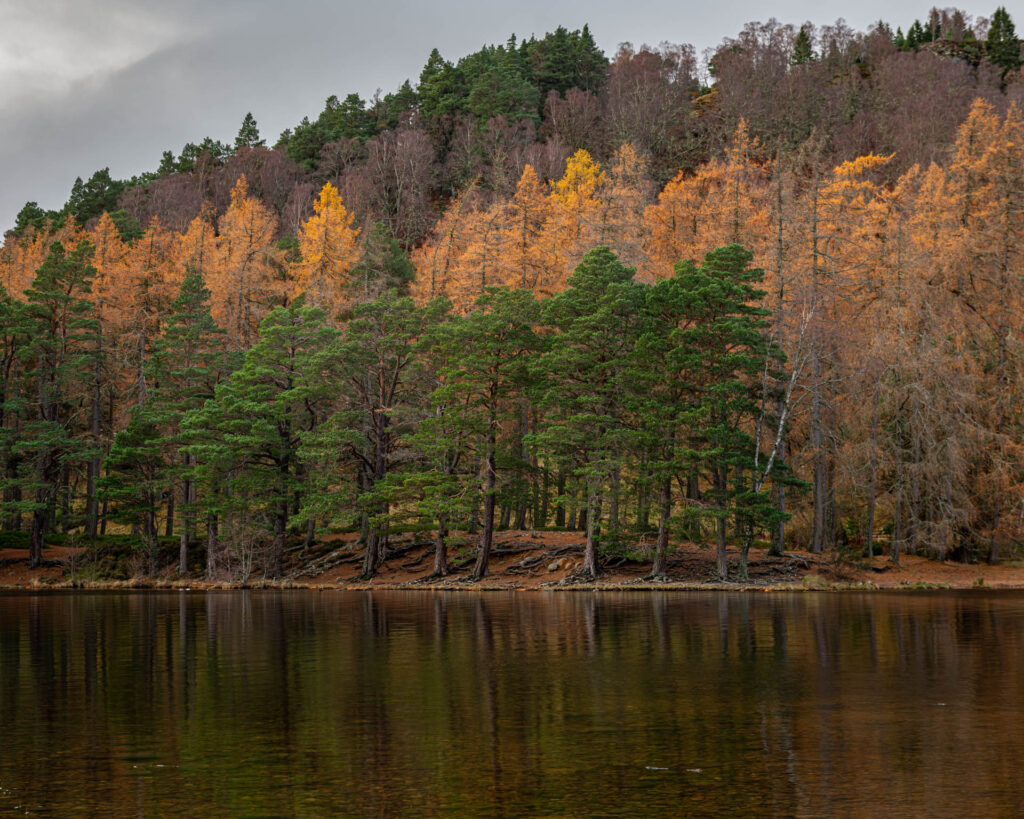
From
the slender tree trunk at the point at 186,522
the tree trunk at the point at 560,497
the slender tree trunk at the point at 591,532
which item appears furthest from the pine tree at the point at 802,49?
the slender tree trunk at the point at 186,522

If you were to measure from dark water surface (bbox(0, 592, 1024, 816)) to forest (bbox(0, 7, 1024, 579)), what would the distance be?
15.4m

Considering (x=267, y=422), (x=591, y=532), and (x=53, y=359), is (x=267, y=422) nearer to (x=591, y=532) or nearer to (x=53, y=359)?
(x=591, y=532)

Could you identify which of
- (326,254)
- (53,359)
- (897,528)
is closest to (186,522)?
(53,359)

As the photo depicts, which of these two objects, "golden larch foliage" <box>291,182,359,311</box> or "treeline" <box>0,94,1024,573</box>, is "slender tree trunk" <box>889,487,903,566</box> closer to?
"treeline" <box>0,94,1024,573</box>

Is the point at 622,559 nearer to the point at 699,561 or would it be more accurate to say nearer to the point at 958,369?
the point at 699,561

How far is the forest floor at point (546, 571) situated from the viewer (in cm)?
3666

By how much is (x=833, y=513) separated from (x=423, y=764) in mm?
35420

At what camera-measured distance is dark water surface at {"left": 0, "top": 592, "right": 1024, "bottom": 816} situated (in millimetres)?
8227

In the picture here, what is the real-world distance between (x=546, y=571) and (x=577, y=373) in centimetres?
807

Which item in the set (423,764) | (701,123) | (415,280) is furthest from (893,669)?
(701,123)

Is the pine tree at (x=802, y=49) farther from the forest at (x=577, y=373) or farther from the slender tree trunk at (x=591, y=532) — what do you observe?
the slender tree trunk at (x=591, y=532)

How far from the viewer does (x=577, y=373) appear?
3891 centimetres

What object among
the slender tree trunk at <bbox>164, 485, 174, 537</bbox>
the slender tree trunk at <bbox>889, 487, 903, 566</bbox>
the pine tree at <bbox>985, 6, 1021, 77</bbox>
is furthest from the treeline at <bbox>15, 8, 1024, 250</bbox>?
the slender tree trunk at <bbox>889, 487, 903, 566</bbox>

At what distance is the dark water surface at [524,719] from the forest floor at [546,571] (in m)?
13.5
